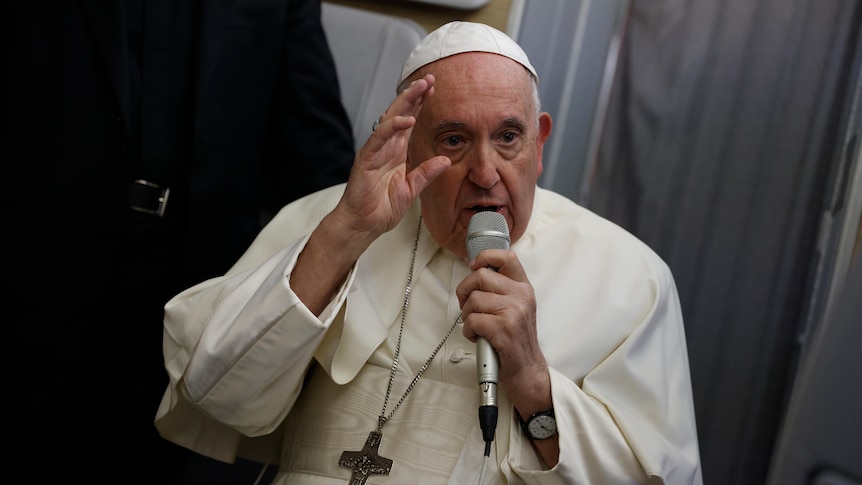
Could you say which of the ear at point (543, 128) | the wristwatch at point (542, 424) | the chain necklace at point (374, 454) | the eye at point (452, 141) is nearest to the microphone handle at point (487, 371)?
the wristwatch at point (542, 424)

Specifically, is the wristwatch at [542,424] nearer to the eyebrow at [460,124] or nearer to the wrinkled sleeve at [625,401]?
the wrinkled sleeve at [625,401]

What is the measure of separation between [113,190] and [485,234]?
4.62 feet

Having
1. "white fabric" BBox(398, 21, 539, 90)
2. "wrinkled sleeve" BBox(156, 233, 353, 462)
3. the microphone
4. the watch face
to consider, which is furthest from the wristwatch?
"white fabric" BBox(398, 21, 539, 90)

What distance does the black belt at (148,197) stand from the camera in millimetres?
2734

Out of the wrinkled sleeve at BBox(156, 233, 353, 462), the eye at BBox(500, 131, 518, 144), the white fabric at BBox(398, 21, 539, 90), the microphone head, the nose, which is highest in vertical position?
the white fabric at BBox(398, 21, 539, 90)

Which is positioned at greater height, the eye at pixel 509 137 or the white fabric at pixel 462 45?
the white fabric at pixel 462 45

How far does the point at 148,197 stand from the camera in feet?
9.04

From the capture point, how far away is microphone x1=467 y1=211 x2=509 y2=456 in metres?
1.65

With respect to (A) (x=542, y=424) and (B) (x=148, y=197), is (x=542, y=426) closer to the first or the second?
(A) (x=542, y=424)

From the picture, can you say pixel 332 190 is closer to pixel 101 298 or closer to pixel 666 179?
pixel 101 298

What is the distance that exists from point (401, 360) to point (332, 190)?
24.8 inches

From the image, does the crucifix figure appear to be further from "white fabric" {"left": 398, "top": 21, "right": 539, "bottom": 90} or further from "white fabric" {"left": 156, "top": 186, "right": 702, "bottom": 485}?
"white fabric" {"left": 398, "top": 21, "right": 539, "bottom": 90}

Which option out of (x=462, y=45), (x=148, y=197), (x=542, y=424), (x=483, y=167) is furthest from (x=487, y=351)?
(x=148, y=197)

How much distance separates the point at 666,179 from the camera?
2.99 m
